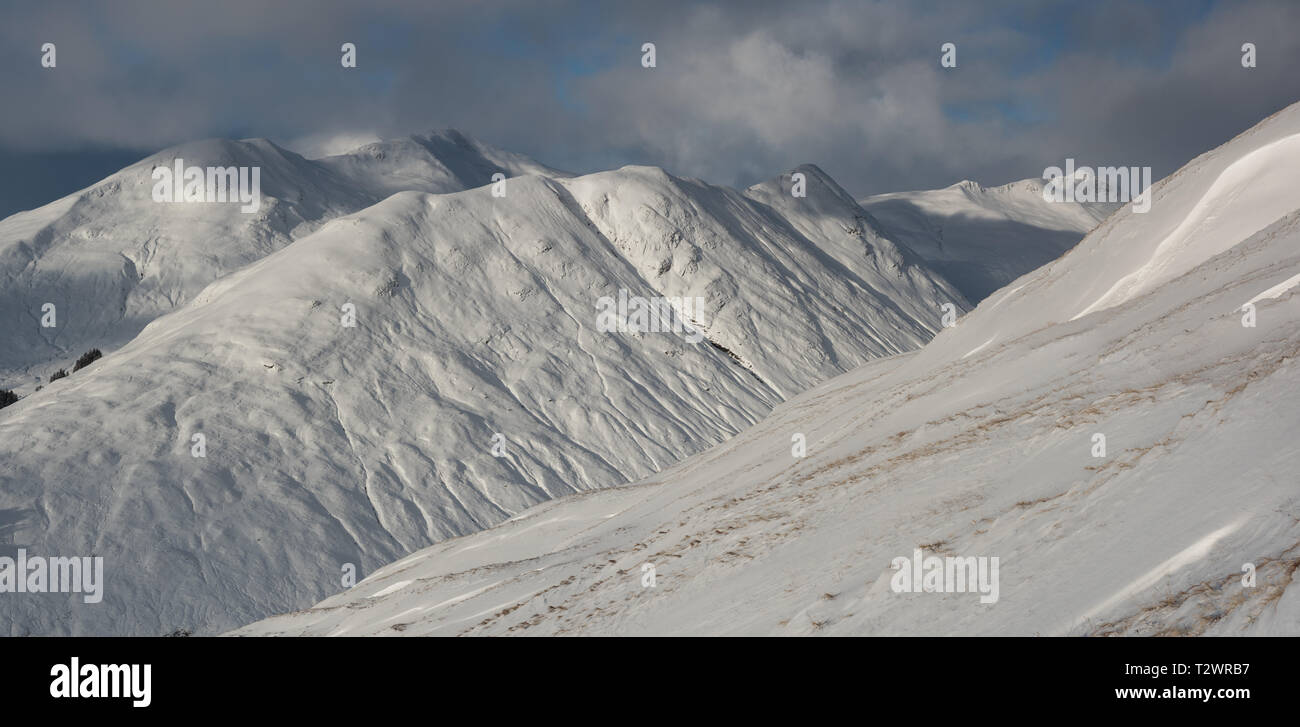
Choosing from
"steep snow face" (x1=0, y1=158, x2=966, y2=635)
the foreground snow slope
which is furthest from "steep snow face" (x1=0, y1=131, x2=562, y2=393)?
the foreground snow slope

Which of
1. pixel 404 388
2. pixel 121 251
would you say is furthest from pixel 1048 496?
pixel 121 251

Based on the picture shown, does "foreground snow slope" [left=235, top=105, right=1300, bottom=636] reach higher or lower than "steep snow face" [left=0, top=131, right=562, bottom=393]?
lower

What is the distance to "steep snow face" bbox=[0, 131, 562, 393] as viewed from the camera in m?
120

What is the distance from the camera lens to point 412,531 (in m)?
61.1

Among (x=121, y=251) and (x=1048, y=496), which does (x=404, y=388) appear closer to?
(x=1048, y=496)

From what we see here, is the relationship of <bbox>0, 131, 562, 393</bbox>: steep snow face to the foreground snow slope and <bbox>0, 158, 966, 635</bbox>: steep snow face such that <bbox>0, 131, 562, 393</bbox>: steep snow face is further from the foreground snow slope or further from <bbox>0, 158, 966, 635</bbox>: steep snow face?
the foreground snow slope

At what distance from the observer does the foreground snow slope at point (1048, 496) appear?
10.1 meters

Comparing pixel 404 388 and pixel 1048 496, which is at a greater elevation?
pixel 404 388

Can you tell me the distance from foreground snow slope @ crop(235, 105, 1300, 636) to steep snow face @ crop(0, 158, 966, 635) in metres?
29.1

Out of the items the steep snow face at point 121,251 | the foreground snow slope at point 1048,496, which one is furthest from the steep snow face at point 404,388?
the steep snow face at point 121,251

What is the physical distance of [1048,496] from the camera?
12.7 metres

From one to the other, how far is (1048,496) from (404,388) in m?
67.7

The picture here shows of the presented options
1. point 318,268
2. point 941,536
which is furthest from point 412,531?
point 941,536

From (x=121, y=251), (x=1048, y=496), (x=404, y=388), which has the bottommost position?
(x=1048, y=496)
